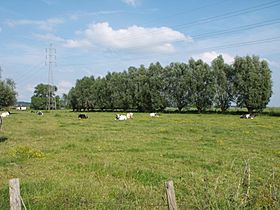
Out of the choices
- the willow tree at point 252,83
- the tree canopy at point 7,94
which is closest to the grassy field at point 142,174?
the willow tree at point 252,83

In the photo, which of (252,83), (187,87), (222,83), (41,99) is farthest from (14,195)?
(41,99)

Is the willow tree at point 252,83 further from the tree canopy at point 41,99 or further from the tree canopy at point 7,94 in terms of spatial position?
the tree canopy at point 41,99

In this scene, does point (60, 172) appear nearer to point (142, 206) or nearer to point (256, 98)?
point (142, 206)

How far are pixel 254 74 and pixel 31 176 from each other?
66.8 m

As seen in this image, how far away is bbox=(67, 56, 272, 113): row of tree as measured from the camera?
235ft

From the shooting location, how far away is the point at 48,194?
871 centimetres

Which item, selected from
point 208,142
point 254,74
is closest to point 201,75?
point 254,74

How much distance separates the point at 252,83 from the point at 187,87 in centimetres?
1777

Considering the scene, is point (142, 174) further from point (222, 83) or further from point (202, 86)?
point (202, 86)

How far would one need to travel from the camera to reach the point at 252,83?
71.0 m

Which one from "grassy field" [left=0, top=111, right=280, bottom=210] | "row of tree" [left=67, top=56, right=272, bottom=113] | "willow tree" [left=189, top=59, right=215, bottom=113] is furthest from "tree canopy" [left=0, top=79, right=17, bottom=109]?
"grassy field" [left=0, top=111, right=280, bottom=210]

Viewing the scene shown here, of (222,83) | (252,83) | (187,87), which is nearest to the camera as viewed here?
(252,83)

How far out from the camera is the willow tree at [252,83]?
70.7 m

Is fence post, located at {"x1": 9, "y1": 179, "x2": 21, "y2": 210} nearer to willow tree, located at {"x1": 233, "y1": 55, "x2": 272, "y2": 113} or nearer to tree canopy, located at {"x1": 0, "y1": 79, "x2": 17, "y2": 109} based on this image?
willow tree, located at {"x1": 233, "y1": 55, "x2": 272, "y2": 113}
